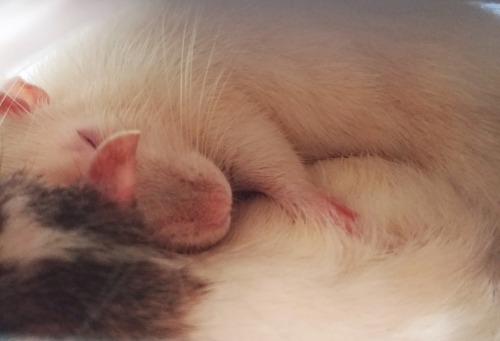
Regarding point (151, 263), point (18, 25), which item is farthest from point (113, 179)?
point (18, 25)

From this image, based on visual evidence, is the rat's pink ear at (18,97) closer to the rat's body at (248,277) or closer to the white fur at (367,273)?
the rat's body at (248,277)

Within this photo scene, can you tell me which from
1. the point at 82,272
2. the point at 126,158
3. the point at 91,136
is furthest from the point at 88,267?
the point at 91,136

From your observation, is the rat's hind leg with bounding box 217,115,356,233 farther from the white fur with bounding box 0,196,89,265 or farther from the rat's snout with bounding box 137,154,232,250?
the white fur with bounding box 0,196,89,265

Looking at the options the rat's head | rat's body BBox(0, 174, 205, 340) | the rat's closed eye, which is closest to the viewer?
rat's body BBox(0, 174, 205, 340)

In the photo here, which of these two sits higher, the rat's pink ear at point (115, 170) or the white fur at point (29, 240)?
the rat's pink ear at point (115, 170)

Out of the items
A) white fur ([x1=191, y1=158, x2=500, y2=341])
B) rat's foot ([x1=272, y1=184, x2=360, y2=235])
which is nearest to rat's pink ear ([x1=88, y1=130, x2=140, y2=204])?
white fur ([x1=191, y1=158, x2=500, y2=341])

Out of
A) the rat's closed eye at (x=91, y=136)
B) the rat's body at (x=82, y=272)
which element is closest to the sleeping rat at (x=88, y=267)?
the rat's body at (x=82, y=272)
